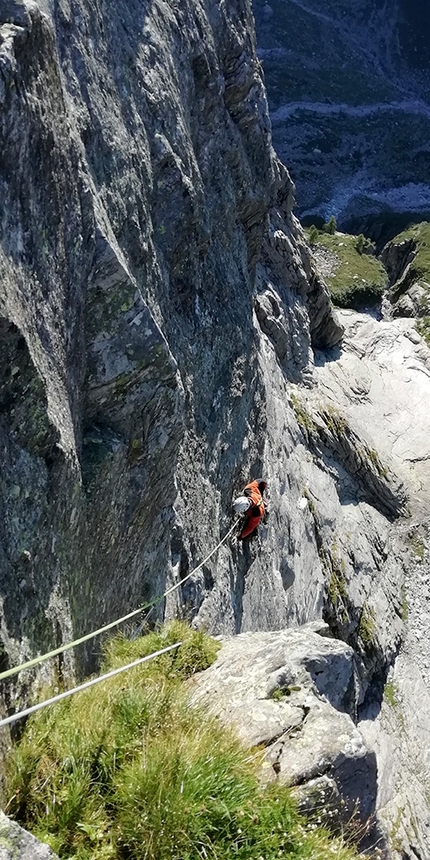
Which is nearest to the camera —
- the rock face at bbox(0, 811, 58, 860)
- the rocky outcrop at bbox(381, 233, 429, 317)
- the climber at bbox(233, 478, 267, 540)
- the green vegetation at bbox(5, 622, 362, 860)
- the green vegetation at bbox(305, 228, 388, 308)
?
the rock face at bbox(0, 811, 58, 860)

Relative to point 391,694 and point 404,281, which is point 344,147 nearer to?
point 404,281

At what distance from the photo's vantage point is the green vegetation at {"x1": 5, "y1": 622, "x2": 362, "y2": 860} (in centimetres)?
581

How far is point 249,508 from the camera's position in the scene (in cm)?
1886

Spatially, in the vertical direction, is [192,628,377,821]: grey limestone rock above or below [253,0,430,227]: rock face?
below

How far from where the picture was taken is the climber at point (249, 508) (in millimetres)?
18250

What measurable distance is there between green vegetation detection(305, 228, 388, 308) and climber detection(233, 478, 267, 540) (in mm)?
54257

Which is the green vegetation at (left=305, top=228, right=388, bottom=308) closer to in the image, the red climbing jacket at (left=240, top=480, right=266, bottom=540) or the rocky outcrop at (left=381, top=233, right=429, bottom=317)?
the rocky outcrop at (left=381, top=233, right=429, bottom=317)

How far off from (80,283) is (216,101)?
12.3 meters

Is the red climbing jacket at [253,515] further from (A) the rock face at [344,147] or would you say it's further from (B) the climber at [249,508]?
(A) the rock face at [344,147]

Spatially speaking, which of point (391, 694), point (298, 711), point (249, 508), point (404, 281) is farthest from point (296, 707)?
point (404, 281)

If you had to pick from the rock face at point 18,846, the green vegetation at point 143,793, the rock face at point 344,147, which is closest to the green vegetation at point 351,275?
the rock face at point 344,147

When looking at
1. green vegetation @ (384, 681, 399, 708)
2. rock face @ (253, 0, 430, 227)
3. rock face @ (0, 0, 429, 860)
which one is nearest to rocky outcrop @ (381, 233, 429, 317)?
rock face @ (253, 0, 430, 227)

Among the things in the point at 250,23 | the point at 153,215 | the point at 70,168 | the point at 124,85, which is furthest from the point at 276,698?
the point at 250,23

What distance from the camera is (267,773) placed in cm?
743
